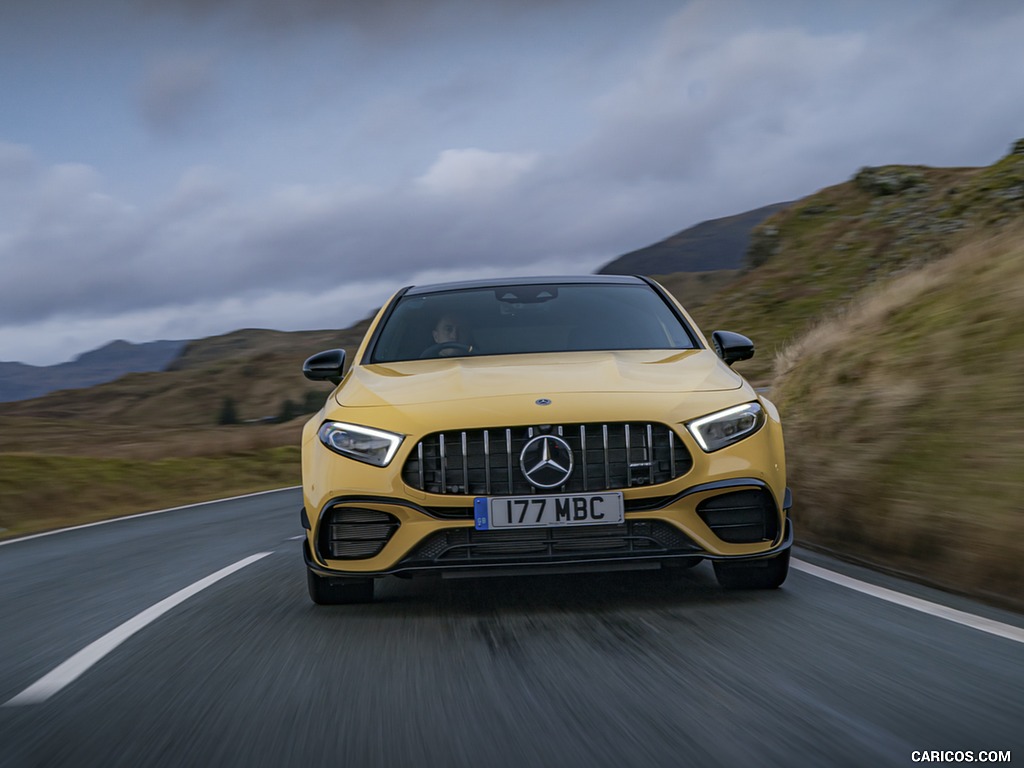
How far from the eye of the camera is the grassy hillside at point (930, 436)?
530cm

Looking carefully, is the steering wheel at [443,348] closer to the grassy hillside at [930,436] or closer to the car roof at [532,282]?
the car roof at [532,282]

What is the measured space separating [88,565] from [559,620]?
16.2 ft

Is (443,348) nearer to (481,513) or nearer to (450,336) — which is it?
(450,336)

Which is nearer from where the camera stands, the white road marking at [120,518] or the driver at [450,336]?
the driver at [450,336]

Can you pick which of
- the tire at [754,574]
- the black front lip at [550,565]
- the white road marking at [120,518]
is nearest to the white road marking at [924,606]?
the tire at [754,574]

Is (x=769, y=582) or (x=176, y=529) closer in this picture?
(x=769, y=582)

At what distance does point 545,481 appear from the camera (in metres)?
4.43

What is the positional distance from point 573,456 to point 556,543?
367 millimetres

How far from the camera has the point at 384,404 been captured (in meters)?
4.75

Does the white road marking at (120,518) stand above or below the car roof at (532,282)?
below

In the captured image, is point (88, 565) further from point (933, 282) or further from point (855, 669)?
point (933, 282)

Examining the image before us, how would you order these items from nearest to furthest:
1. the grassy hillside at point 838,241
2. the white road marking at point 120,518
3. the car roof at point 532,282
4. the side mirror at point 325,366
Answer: the side mirror at point 325,366 → the car roof at point 532,282 → the white road marking at point 120,518 → the grassy hillside at point 838,241

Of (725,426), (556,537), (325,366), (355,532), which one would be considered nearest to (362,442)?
(355,532)

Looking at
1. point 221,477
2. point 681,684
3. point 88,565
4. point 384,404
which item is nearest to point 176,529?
point 88,565
